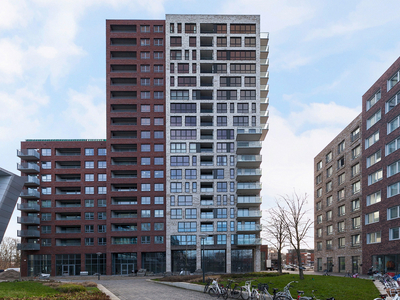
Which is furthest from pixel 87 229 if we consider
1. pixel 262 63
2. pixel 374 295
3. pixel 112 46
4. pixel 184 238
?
pixel 374 295

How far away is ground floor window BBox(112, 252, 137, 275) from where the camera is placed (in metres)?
70.8

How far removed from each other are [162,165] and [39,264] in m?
27.3

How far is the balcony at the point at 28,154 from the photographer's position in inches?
2918

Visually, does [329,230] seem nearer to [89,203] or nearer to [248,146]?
[248,146]

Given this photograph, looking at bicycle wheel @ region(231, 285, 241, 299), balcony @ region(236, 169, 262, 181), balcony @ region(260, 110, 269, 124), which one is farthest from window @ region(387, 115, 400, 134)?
bicycle wheel @ region(231, 285, 241, 299)

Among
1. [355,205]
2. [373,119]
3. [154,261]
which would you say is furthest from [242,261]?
[373,119]

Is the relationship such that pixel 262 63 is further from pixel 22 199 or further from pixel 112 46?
pixel 22 199

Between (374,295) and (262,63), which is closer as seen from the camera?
(374,295)

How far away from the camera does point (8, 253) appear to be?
341ft

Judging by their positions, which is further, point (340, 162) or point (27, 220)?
point (27, 220)

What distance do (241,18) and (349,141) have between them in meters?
30.5

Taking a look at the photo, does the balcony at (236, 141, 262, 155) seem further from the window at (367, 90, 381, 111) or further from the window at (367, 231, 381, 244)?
the window at (367, 231, 381, 244)

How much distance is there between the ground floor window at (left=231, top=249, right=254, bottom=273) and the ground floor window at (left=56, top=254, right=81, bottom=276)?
26778 mm

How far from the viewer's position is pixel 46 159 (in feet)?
248
